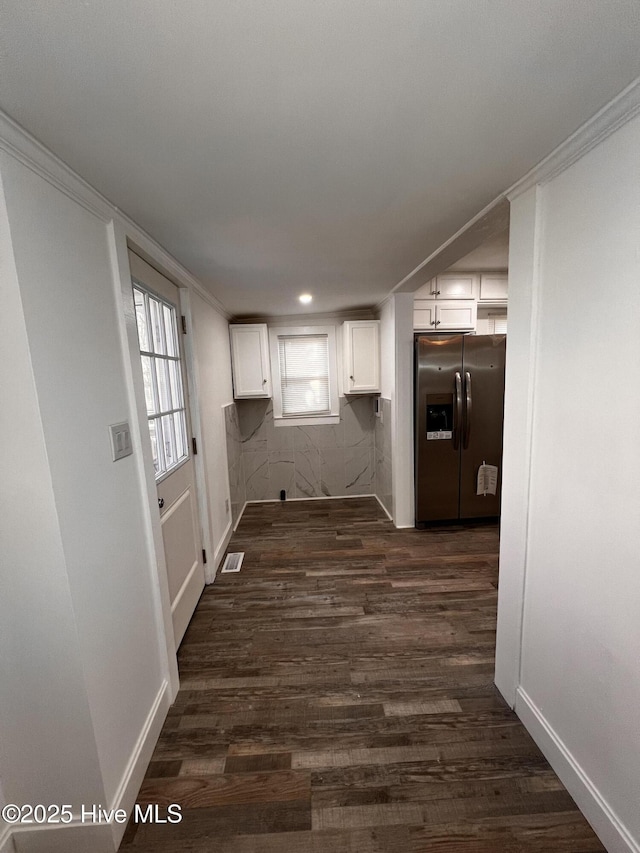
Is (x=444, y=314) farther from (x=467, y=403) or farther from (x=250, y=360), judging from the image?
(x=250, y=360)

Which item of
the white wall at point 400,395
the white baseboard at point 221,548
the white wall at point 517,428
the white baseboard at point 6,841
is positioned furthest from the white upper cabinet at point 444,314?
the white baseboard at point 6,841

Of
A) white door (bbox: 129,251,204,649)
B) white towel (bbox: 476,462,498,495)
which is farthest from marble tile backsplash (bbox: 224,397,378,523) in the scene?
white door (bbox: 129,251,204,649)

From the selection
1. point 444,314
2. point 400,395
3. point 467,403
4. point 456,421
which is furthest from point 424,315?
point 456,421

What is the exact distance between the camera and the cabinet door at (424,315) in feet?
10.6

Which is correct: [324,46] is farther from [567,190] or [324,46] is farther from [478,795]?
[478,795]

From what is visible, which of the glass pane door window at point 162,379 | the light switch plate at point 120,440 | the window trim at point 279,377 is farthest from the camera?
the window trim at point 279,377

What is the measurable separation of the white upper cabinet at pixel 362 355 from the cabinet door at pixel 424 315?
18.0 inches

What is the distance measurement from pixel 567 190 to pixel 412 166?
511 mm

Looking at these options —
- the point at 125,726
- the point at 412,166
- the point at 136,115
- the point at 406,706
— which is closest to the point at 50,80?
the point at 136,115

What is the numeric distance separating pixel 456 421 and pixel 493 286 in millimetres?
1368

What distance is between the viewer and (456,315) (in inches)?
128

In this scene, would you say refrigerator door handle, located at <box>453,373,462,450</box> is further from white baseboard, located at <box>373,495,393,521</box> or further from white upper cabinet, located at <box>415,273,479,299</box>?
white baseboard, located at <box>373,495,393,521</box>

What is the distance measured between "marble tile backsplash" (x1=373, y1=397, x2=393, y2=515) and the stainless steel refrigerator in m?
0.39

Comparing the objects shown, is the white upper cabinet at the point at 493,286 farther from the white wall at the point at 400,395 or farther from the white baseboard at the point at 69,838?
the white baseboard at the point at 69,838
